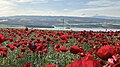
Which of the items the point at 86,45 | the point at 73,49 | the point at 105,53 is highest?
the point at 105,53

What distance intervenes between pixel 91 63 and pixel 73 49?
3116mm

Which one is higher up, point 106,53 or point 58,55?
point 106,53

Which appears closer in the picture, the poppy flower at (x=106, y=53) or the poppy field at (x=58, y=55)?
the poppy field at (x=58, y=55)

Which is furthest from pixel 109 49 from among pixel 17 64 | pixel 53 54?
pixel 53 54

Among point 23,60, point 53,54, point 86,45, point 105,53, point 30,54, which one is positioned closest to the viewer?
point 105,53

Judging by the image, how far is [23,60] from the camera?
7789 millimetres

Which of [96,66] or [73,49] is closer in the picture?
[96,66]

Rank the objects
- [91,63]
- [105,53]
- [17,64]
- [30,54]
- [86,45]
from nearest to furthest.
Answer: [91,63], [105,53], [17,64], [30,54], [86,45]

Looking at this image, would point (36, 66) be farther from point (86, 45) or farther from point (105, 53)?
point (86, 45)

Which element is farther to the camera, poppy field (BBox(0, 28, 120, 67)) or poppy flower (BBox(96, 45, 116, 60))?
poppy flower (BBox(96, 45, 116, 60))

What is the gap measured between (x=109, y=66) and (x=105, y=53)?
0.65 metres

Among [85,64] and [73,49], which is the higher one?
[85,64]

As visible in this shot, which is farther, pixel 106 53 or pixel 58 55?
pixel 58 55

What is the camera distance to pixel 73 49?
4980 millimetres
